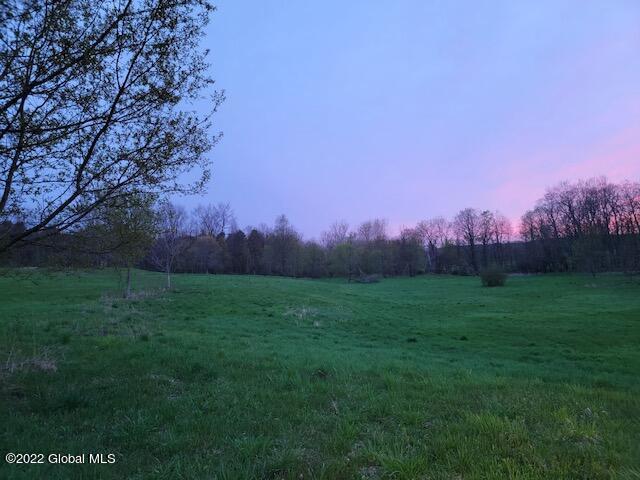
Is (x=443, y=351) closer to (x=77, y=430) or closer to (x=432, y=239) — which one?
(x=77, y=430)

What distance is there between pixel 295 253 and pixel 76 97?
88674 mm

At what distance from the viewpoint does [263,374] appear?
8547 millimetres

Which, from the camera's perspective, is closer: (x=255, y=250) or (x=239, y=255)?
(x=239, y=255)

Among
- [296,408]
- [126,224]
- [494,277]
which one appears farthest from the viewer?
[494,277]

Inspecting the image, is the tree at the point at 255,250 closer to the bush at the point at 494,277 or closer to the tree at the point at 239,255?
the tree at the point at 239,255

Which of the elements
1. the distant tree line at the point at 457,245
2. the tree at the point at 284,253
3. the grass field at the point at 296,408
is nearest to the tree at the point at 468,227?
the distant tree line at the point at 457,245

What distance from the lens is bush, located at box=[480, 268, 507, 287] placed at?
5841 cm

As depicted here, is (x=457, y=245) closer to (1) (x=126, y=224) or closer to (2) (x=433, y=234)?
(2) (x=433, y=234)

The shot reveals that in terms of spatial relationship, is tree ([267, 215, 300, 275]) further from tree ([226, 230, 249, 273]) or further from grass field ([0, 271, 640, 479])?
grass field ([0, 271, 640, 479])

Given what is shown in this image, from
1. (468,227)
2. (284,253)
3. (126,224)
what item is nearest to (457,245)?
(468,227)

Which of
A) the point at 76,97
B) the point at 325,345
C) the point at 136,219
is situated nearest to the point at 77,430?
the point at 136,219

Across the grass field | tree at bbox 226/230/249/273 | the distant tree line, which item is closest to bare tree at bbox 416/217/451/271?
the distant tree line

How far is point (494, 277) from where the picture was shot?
58.5 m

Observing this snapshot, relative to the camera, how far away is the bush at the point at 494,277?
58.4 m
